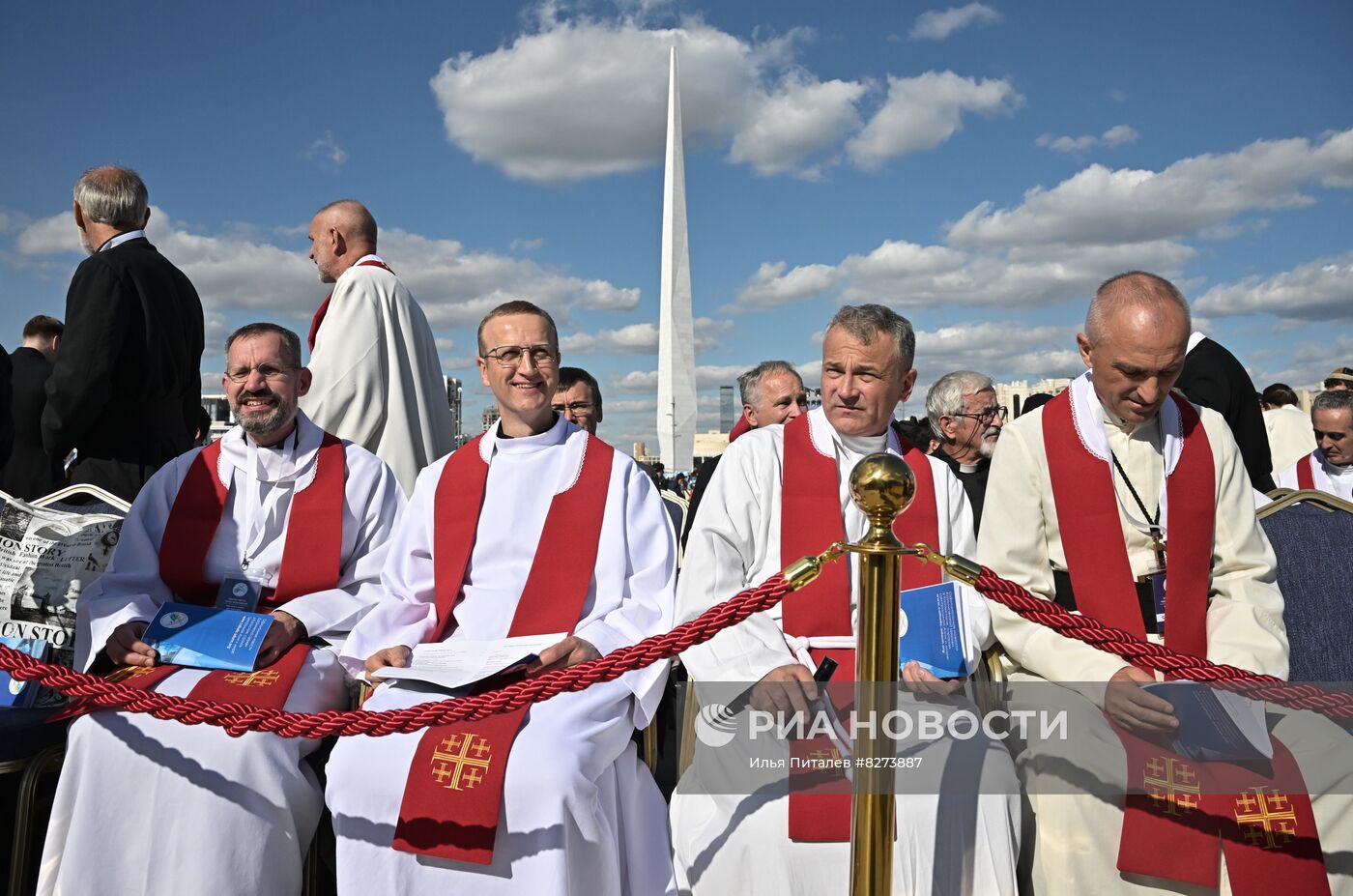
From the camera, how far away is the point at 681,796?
9.02 ft

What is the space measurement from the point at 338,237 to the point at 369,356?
713 mm

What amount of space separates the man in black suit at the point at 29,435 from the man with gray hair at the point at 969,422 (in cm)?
446

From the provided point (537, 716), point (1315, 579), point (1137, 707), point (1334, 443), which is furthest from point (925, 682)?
point (1334, 443)

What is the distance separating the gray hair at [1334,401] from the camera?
5.44 meters

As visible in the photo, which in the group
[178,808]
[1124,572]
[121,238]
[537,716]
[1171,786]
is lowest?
[178,808]

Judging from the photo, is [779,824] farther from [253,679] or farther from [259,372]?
[259,372]

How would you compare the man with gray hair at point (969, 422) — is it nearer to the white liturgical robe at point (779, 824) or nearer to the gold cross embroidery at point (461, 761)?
the white liturgical robe at point (779, 824)

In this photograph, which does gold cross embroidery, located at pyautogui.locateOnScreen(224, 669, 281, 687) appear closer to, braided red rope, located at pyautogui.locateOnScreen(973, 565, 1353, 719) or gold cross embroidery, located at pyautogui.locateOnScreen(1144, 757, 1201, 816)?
braided red rope, located at pyautogui.locateOnScreen(973, 565, 1353, 719)

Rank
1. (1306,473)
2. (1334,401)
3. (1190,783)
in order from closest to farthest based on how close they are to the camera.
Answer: (1190,783)
(1334,401)
(1306,473)

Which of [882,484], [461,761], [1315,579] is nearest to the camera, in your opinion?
[882,484]

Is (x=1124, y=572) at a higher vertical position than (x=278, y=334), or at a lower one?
lower

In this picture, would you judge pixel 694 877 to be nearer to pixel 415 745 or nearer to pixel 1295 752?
pixel 415 745

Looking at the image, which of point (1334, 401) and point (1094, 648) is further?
point (1334, 401)

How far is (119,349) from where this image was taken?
4.03 metres
